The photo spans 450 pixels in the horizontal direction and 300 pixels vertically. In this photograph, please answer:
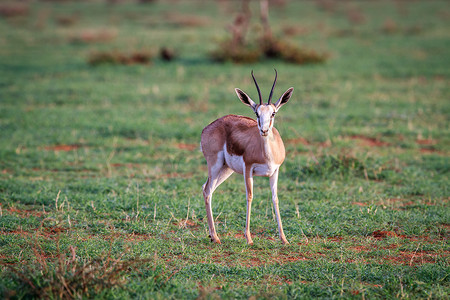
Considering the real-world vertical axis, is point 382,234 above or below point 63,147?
below

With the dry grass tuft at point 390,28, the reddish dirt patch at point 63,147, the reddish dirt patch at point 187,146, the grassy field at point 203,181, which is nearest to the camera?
the grassy field at point 203,181

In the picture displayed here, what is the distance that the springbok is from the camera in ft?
18.4

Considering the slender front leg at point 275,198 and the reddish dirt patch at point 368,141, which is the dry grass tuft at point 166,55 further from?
the slender front leg at point 275,198

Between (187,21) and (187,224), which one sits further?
(187,21)

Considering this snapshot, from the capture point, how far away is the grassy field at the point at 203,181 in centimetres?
497

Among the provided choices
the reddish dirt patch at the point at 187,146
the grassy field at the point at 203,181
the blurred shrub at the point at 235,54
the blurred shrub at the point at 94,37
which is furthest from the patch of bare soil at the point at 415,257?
the blurred shrub at the point at 94,37

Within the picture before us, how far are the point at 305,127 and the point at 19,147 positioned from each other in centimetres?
614

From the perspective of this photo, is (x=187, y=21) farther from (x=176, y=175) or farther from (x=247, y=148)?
(x=247, y=148)

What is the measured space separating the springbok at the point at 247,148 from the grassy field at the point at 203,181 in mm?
617

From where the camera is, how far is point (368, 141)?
1049 centimetres

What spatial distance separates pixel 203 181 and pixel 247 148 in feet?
8.87

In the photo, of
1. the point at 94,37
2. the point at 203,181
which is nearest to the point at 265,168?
the point at 203,181

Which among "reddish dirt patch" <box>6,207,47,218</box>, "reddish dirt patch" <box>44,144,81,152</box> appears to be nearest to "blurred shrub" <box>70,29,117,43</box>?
"reddish dirt patch" <box>44,144,81,152</box>

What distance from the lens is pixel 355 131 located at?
35.8ft
